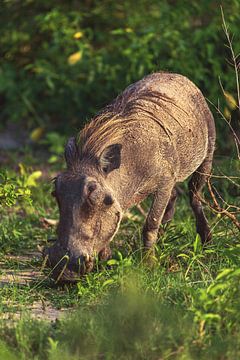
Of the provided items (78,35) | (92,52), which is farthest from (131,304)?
(92,52)

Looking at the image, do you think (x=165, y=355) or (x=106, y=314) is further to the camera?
(x=106, y=314)

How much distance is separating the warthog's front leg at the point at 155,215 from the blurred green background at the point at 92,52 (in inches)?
107

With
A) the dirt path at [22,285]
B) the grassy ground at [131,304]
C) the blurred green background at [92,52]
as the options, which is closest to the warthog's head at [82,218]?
the grassy ground at [131,304]

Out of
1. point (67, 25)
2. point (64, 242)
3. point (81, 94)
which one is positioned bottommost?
point (81, 94)

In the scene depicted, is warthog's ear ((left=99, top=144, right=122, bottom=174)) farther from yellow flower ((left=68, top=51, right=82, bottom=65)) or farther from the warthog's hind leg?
yellow flower ((left=68, top=51, right=82, bottom=65))

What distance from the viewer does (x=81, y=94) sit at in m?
10.3

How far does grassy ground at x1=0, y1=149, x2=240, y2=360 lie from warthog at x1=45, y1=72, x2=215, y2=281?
185 mm

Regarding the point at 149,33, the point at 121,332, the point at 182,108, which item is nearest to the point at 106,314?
the point at 121,332

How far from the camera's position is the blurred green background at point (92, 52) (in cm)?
940

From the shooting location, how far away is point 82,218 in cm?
530

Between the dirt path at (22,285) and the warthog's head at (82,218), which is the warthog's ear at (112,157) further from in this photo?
the dirt path at (22,285)

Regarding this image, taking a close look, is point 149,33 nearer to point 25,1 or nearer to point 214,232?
point 25,1

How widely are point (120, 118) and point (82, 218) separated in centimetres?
89

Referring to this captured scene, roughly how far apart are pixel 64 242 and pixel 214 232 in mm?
1685
